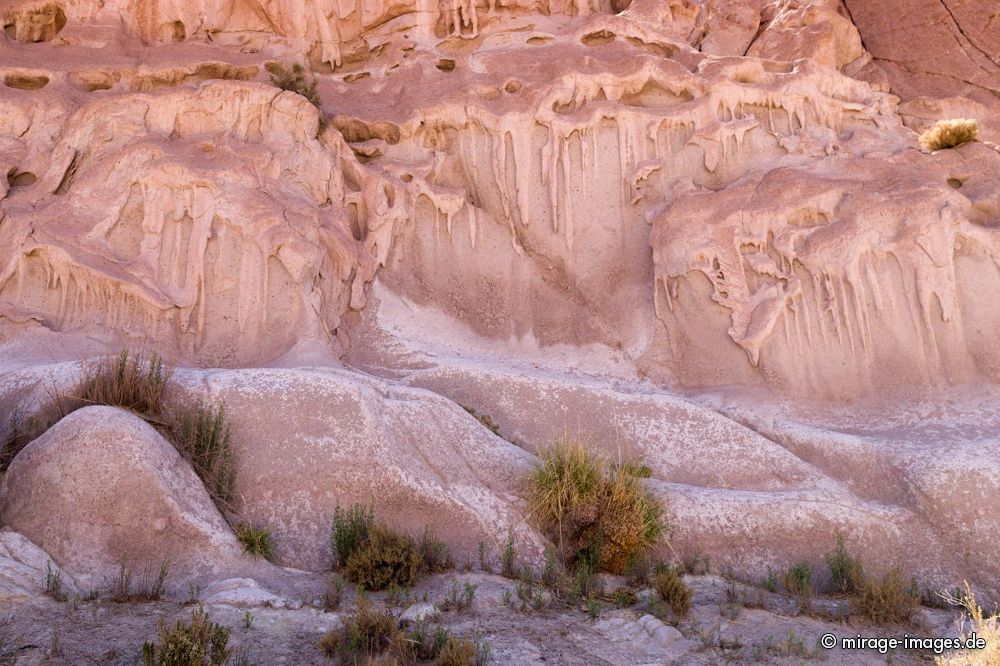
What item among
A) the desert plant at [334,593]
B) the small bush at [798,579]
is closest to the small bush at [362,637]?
the desert plant at [334,593]

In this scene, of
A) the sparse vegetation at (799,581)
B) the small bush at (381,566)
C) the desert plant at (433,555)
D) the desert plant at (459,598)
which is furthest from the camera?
the sparse vegetation at (799,581)

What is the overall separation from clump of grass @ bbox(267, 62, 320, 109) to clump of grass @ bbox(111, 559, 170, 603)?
389 inches

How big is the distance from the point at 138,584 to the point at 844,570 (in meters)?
6.60

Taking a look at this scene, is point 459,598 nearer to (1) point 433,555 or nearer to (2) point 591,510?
(1) point 433,555

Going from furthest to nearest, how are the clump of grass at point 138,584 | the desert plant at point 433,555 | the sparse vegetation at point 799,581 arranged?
the sparse vegetation at point 799,581, the desert plant at point 433,555, the clump of grass at point 138,584

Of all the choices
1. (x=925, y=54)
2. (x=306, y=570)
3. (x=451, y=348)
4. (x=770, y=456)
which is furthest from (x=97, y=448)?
(x=925, y=54)

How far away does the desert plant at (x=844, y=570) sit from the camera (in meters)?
7.66

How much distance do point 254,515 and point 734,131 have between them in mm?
10864

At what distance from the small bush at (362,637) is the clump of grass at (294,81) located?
10.8 m

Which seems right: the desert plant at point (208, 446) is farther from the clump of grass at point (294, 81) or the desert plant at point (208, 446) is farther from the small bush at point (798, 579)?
the clump of grass at point (294, 81)

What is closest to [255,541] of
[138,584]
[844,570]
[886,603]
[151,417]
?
[138,584]

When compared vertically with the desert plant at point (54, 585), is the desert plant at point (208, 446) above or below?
below

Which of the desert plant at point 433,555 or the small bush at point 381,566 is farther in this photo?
the desert plant at point 433,555

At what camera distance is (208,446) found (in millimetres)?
7906
